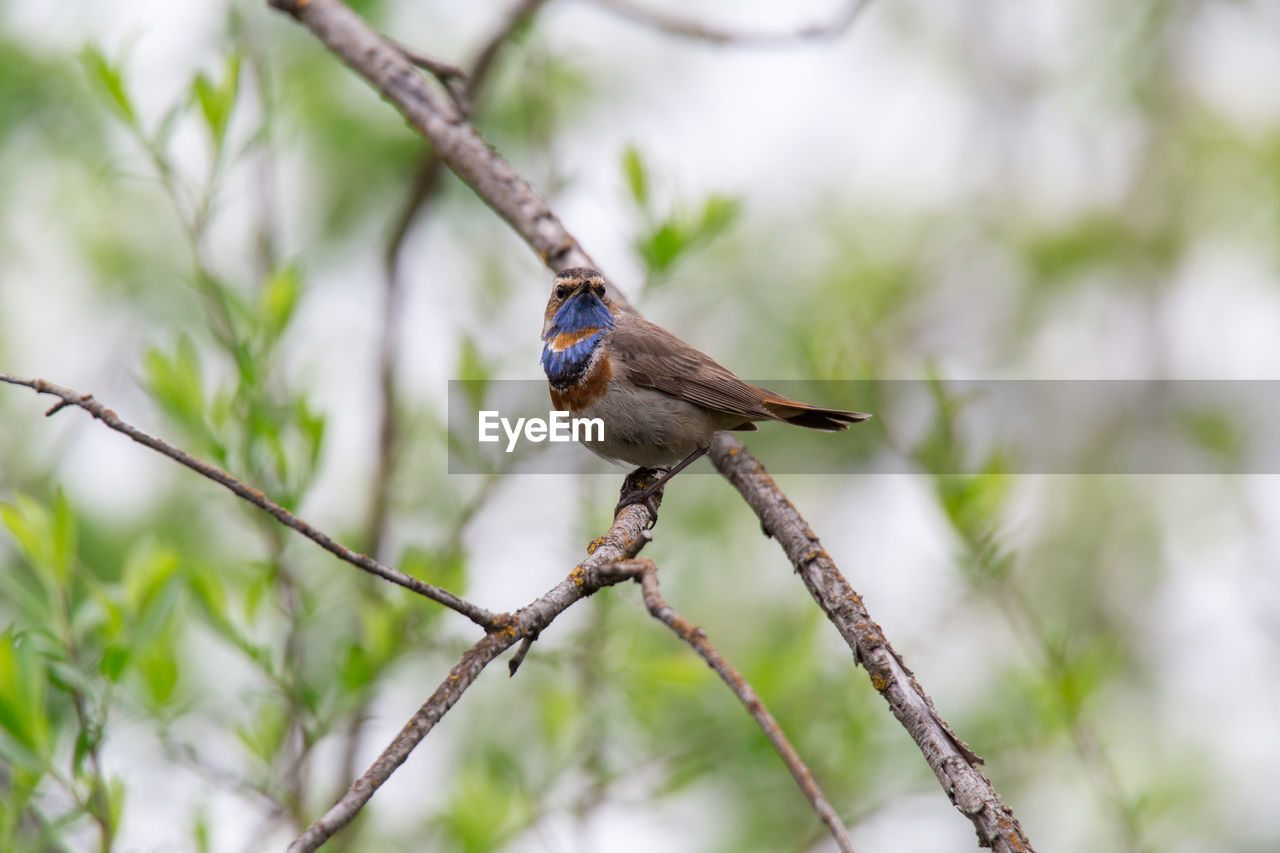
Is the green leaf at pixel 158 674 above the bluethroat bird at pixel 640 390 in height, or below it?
below

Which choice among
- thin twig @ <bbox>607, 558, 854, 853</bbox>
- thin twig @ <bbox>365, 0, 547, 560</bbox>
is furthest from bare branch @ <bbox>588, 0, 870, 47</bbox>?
thin twig @ <bbox>607, 558, 854, 853</bbox>

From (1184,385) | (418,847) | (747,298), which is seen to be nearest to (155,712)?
(418,847)

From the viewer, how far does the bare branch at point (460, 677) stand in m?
1.75

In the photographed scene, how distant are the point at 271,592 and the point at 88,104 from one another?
3.94 meters

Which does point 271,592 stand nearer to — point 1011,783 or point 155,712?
point 155,712

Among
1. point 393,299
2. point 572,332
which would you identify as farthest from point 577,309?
point 393,299

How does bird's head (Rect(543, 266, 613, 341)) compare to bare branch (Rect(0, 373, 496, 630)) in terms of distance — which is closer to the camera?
bare branch (Rect(0, 373, 496, 630))

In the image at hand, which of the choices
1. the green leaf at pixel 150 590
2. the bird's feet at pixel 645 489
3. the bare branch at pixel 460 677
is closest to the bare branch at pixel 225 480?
the bare branch at pixel 460 677

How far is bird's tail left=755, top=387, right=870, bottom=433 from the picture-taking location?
3.95 meters

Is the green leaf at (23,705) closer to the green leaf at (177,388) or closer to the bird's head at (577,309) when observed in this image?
the green leaf at (177,388)

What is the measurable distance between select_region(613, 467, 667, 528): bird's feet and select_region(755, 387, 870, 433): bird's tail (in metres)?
0.49

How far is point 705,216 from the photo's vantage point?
3914 millimetres

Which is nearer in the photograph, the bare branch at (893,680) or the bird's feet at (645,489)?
the bare branch at (893,680)

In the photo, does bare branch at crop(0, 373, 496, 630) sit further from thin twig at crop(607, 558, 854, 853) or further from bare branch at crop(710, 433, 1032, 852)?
bare branch at crop(710, 433, 1032, 852)
